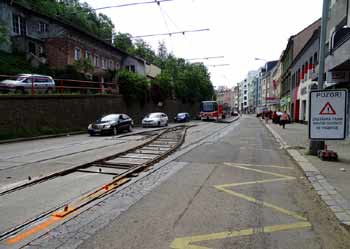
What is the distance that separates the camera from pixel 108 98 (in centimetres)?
3034

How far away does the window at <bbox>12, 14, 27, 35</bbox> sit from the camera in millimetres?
33219

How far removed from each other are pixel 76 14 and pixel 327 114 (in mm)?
45418

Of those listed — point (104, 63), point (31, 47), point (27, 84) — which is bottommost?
point (27, 84)

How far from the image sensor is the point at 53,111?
887 inches

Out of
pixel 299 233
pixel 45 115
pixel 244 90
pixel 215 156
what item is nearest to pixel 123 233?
pixel 299 233

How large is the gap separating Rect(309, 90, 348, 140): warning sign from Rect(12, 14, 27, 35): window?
3476 cm

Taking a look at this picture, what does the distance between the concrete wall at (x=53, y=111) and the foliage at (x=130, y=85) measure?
1302mm

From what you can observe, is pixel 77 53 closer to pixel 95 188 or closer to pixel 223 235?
pixel 95 188

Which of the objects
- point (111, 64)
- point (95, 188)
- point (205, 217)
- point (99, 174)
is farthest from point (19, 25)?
point (205, 217)

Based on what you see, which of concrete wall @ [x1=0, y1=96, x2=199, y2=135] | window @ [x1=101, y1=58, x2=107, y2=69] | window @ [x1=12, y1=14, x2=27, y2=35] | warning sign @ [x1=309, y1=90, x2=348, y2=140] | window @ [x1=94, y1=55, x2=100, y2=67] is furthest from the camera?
window @ [x1=101, y1=58, x2=107, y2=69]

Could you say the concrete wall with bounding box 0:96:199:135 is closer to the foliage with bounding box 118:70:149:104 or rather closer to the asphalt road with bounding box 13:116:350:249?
the foliage with bounding box 118:70:149:104

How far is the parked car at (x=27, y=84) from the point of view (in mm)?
20816

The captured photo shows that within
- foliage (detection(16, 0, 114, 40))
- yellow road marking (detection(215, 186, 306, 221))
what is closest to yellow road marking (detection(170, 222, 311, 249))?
yellow road marking (detection(215, 186, 306, 221))

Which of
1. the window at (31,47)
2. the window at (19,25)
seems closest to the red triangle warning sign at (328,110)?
the window at (31,47)
